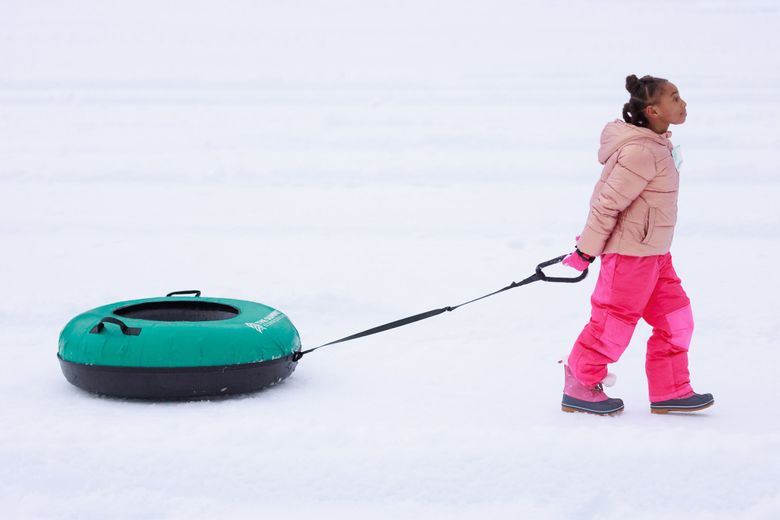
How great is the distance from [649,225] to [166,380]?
179cm

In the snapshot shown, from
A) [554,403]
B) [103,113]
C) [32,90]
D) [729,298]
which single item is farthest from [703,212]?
[32,90]

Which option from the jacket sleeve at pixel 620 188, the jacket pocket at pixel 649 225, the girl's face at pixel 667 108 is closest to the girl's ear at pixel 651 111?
the girl's face at pixel 667 108

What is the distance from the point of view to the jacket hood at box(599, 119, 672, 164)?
351cm

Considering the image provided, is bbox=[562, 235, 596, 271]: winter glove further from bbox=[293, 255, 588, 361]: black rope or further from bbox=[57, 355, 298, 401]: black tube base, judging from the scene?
bbox=[57, 355, 298, 401]: black tube base

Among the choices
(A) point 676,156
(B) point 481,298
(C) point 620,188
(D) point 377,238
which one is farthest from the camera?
(D) point 377,238

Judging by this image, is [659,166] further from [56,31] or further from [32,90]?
[56,31]

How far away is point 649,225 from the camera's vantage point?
3496 millimetres

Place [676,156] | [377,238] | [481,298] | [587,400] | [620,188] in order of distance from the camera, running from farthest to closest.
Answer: [377,238] → [481,298] → [587,400] → [676,156] → [620,188]

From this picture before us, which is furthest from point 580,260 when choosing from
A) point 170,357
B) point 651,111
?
point 170,357

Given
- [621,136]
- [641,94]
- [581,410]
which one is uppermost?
[641,94]

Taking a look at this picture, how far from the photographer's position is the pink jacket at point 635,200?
346 centimetres

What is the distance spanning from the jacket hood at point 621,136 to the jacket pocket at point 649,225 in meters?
0.24

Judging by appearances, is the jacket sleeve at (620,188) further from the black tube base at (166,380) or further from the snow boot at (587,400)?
the black tube base at (166,380)

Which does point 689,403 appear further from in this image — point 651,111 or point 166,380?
point 166,380
